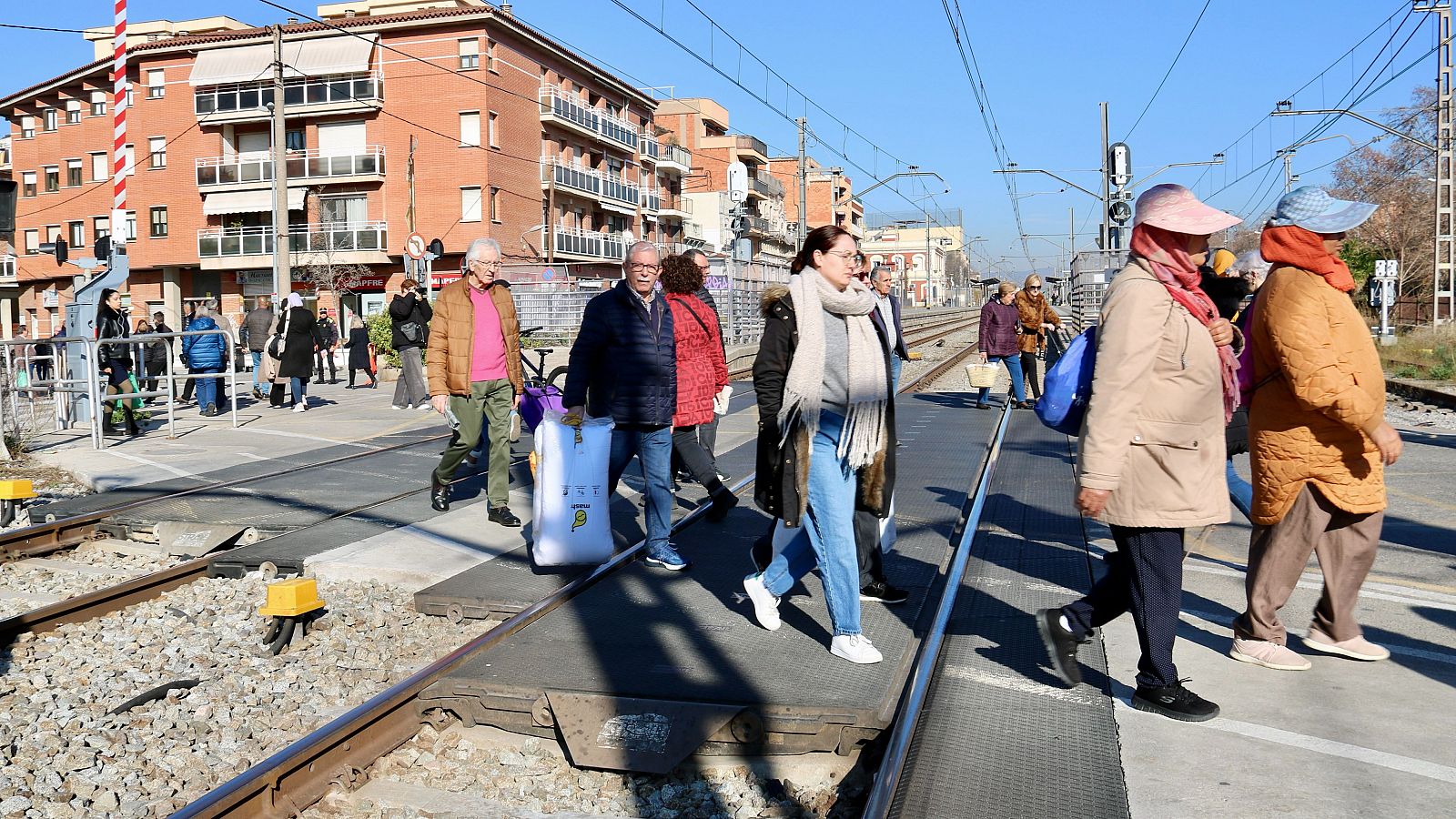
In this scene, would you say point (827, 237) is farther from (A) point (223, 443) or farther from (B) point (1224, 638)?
(A) point (223, 443)

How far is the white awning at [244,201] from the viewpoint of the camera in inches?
2046

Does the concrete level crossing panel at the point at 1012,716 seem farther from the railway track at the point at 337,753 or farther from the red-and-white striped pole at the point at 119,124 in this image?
the red-and-white striped pole at the point at 119,124

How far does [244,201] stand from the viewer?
5231 cm

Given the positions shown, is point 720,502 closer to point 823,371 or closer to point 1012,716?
point 823,371

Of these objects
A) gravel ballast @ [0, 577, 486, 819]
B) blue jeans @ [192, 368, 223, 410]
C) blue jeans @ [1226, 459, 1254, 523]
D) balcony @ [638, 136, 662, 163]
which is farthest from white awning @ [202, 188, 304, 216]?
blue jeans @ [1226, 459, 1254, 523]

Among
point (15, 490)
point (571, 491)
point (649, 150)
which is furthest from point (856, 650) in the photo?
point (649, 150)

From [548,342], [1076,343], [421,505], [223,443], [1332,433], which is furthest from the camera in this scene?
[548,342]

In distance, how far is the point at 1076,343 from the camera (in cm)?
451

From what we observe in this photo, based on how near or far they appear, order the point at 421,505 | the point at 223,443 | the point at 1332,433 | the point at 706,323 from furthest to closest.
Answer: the point at 223,443, the point at 421,505, the point at 706,323, the point at 1332,433

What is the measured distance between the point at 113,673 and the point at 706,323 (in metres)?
3.75

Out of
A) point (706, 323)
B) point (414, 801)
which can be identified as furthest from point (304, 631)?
point (706, 323)

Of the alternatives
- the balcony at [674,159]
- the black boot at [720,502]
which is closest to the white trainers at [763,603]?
the black boot at [720,502]

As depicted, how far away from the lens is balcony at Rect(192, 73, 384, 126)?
50.9m

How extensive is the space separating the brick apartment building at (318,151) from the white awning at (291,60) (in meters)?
0.09
